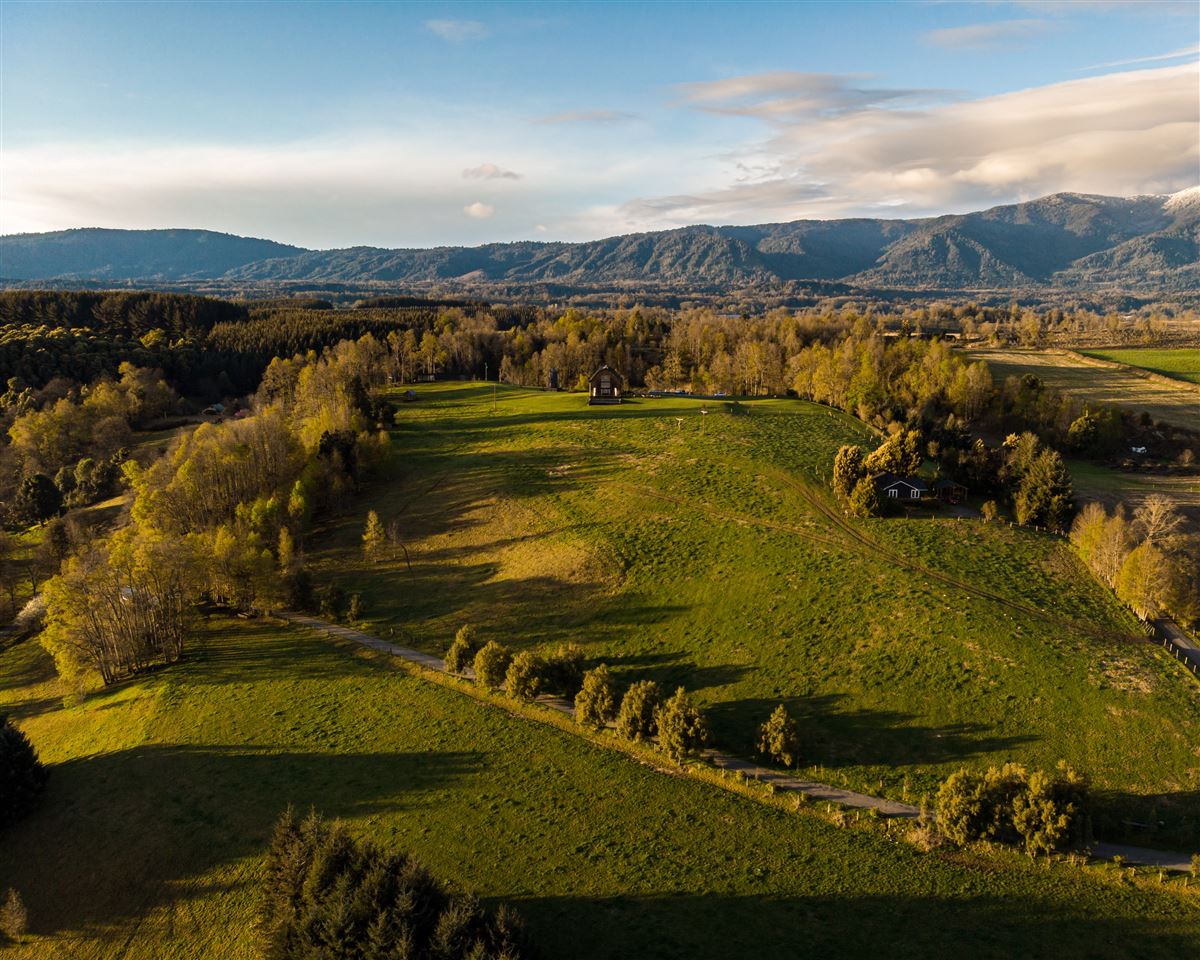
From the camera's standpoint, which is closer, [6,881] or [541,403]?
[6,881]

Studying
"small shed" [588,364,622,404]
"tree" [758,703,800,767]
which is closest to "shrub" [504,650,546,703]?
"tree" [758,703,800,767]

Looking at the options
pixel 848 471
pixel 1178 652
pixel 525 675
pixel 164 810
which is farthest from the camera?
pixel 848 471

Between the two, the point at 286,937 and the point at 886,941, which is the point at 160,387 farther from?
the point at 886,941

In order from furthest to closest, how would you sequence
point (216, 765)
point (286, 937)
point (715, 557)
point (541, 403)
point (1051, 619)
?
point (541, 403) → point (715, 557) → point (1051, 619) → point (216, 765) → point (286, 937)

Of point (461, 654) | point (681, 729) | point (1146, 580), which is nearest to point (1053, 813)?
point (681, 729)

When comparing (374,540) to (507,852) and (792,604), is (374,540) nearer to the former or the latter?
(507,852)

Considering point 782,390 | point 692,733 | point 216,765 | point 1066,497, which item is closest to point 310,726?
point 216,765

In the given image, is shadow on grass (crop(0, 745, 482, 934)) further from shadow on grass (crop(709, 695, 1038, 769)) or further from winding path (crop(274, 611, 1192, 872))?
shadow on grass (crop(709, 695, 1038, 769))

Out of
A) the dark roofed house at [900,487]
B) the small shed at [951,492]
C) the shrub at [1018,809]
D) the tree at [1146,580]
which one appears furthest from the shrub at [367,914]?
the small shed at [951,492]
